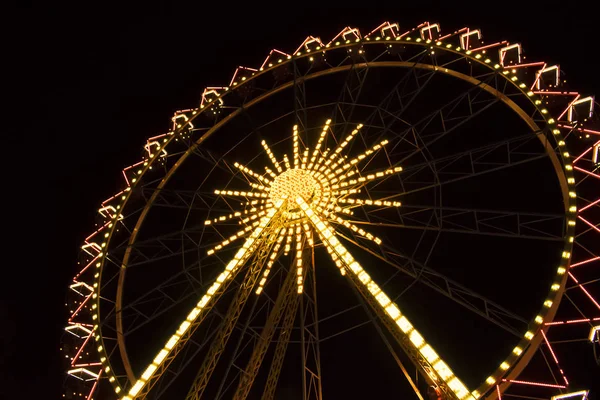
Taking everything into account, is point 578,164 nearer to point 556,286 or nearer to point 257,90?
point 556,286

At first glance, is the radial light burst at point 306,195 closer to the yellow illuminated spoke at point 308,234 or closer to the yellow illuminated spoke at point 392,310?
the yellow illuminated spoke at point 308,234

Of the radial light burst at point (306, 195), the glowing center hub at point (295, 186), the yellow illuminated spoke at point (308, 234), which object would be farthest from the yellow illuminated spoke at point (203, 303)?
the yellow illuminated spoke at point (308, 234)

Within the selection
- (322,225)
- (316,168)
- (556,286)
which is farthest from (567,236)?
(316,168)

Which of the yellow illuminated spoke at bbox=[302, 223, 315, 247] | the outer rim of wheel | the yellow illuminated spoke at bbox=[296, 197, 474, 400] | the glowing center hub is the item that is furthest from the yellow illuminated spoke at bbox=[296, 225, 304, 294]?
the outer rim of wheel

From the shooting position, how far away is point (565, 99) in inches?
436

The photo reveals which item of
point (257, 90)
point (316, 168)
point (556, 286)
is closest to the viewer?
point (556, 286)

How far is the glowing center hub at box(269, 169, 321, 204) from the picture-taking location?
38.2ft

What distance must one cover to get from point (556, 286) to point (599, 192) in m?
2.25

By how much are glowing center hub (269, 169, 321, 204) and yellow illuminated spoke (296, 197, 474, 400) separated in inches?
23.7

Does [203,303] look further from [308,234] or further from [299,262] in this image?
[308,234]

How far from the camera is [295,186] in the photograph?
11.7m

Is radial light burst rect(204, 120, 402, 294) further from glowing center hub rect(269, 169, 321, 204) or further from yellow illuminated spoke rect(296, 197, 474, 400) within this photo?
yellow illuminated spoke rect(296, 197, 474, 400)

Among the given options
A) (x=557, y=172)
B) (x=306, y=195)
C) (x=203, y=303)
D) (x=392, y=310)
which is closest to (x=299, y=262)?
(x=306, y=195)

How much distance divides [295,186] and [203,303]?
10.5 ft
